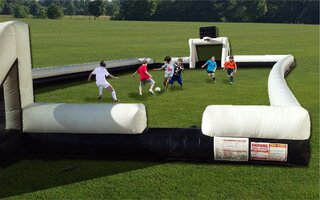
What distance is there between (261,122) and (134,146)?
2.10m

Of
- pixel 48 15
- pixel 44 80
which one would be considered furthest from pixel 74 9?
pixel 44 80

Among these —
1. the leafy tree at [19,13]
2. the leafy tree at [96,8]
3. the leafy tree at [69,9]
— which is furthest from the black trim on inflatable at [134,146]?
the leafy tree at [69,9]

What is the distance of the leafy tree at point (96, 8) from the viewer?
119438mm

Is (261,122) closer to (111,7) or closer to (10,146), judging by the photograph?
(10,146)

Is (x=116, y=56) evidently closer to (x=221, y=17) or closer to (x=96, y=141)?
(x=96, y=141)

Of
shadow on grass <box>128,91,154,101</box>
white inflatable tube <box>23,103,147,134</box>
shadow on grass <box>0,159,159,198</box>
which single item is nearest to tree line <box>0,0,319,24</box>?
shadow on grass <box>128,91,154,101</box>

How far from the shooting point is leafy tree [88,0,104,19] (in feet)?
392

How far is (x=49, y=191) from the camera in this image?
5387 millimetres

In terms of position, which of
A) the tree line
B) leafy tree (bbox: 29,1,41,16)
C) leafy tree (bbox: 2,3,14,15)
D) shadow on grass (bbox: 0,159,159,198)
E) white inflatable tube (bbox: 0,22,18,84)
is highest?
leafy tree (bbox: 29,1,41,16)

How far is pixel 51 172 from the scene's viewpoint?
607cm

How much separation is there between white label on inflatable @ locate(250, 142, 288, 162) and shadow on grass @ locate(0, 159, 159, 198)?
1647 millimetres

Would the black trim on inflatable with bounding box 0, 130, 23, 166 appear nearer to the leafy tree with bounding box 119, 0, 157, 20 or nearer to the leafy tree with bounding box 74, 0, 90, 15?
the leafy tree with bounding box 119, 0, 157, 20

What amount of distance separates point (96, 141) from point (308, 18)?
10842 cm

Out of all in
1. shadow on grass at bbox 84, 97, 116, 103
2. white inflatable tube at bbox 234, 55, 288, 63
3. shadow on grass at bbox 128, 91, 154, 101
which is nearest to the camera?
shadow on grass at bbox 84, 97, 116, 103
